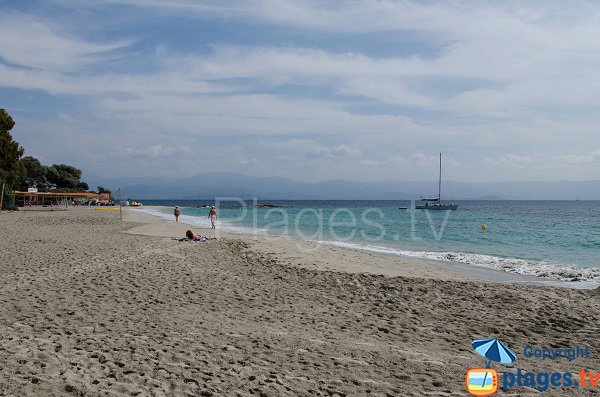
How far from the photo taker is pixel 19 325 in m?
6.37

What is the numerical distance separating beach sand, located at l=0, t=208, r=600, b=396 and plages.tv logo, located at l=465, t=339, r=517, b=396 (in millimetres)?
110

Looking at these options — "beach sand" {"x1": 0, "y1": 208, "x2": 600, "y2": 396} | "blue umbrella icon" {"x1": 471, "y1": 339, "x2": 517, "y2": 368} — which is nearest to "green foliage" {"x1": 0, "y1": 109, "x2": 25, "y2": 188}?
"beach sand" {"x1": 0, "y1": 208, "x2": 600, "y2": 396}

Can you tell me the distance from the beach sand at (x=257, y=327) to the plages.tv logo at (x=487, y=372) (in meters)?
0.11

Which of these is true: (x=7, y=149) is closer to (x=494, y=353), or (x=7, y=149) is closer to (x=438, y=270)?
(x=438, y=270)

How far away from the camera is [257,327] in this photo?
7.05 m

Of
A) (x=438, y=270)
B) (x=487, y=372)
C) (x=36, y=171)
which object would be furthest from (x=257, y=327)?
(x=36, y=171)

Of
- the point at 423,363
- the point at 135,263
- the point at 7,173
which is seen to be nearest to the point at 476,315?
the point at 423,363

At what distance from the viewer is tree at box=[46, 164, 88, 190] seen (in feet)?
307

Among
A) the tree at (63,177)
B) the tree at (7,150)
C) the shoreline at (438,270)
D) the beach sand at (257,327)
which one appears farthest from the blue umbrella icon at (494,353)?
the tree at (63,177)

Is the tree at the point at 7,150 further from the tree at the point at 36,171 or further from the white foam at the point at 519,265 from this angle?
the tree at the point at 36,171

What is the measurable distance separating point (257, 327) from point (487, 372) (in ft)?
10.4

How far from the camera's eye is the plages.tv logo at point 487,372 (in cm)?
520

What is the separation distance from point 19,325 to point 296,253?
11.8 meters

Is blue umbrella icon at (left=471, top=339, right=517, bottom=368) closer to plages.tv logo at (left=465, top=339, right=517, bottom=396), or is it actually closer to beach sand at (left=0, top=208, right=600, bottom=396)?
plages.tv logo at (left=465, top=339, right=517, bottom=396)
